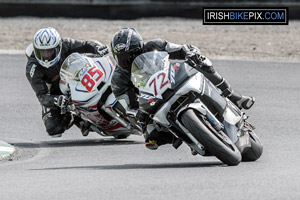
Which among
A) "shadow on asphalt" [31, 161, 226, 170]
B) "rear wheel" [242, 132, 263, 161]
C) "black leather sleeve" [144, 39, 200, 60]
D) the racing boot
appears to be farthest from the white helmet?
"rear wheel" [242, 132, 263, 161]

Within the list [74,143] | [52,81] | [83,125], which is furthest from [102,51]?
[74,143]

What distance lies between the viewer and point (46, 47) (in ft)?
32.7

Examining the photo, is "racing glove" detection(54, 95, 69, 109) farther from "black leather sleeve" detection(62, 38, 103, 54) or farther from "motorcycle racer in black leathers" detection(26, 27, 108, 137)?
"black leather sleeve" detection(62, 38, 103, 54)

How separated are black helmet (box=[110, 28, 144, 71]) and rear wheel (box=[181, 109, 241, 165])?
56.9 inches

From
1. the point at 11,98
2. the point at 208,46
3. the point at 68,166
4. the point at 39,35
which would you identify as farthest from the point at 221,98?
the point at 208,46

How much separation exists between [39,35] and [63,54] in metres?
0.59

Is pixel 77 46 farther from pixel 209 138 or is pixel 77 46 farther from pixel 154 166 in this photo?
pixel 209 138

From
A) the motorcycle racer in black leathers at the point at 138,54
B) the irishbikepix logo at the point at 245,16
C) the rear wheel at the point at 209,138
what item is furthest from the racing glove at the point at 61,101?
the irishbikepix logo at the point at 245,16

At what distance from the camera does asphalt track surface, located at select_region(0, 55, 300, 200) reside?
6.28 metres

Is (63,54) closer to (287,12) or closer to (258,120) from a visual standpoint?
(258,120)

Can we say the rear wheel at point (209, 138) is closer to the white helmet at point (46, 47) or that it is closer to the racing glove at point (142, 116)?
the racing glove at point (142, 116)

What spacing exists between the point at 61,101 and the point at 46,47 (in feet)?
2.45

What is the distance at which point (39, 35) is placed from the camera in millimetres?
9992

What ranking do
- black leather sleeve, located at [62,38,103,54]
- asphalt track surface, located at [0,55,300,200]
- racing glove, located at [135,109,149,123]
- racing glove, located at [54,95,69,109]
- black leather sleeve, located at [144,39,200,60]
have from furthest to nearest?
1. black leather sleeve, located at [62,38,103,54]
2. racing glove, located at [54,95,69,109]
3. black leather sleeve, located at [144,39,200,60]
4. racing glove, located at [135,109,149,123]
5. asphalt track surface, located at [0,55,300,200]
